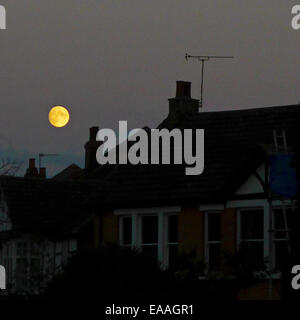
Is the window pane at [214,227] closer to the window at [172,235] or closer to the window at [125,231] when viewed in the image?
the window at [172,235]

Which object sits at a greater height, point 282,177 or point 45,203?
point 45,203

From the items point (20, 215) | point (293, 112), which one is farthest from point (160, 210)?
point (20, 215)

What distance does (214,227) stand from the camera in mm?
40250

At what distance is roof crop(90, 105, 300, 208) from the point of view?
132 feet

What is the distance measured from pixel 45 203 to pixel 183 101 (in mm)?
8603

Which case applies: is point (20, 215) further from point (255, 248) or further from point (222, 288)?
point (222, 288)

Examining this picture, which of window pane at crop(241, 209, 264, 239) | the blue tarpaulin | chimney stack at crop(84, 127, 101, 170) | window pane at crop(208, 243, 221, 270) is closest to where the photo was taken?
the blue tarpaulin

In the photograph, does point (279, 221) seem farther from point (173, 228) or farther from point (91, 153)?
point (91, 153)

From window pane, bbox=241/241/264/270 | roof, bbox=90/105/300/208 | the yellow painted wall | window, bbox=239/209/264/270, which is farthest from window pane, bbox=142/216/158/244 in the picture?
window pane, bbox=241/241/264/270

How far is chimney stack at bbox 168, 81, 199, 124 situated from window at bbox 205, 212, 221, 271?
31.9 feet

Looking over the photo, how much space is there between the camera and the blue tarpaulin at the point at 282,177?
Answer: 105 feet

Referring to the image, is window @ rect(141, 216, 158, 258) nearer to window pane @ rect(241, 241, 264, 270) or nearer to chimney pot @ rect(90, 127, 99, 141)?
window pane @ rect(241, 241, 264, 270)

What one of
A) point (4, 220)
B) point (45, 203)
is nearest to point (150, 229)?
point (4, 220)

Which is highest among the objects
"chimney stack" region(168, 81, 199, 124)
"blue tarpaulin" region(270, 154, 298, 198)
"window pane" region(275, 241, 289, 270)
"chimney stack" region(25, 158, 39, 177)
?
"chimney stack" region(25, 158, 39, 177)
